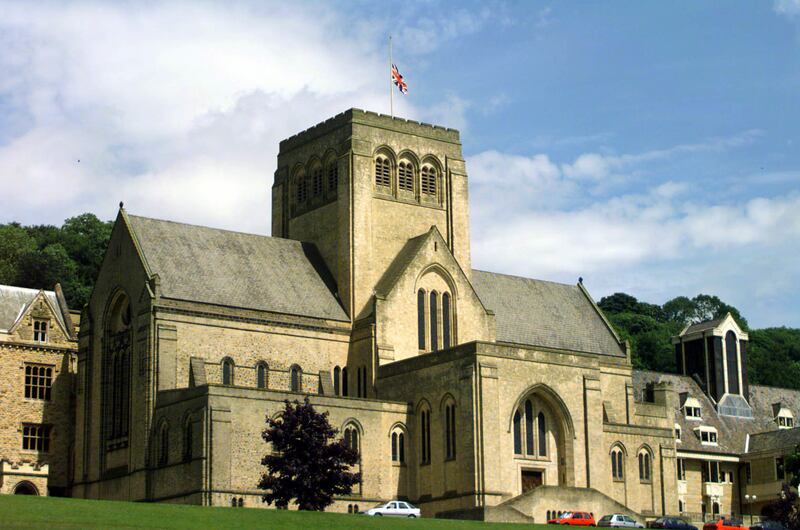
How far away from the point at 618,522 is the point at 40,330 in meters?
36.8

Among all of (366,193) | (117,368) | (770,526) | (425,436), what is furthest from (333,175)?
(770,526)

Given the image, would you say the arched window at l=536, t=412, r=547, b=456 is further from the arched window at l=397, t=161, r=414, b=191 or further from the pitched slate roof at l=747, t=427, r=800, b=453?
the pitched slate roof at l=747, t=427, r=800, b=453

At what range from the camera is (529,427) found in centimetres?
8381

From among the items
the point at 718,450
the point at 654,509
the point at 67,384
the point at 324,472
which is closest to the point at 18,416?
the point at 67,384

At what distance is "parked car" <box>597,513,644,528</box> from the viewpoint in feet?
249

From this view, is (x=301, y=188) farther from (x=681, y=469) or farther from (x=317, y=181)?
(x=681, y=469)

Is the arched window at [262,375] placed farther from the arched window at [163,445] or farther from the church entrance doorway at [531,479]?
the church entrance doorway at [531,479]

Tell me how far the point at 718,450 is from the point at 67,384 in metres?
45.0

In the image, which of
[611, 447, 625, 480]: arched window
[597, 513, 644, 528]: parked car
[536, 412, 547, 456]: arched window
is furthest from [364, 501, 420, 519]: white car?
[611, 447, 625, 480]: arched window

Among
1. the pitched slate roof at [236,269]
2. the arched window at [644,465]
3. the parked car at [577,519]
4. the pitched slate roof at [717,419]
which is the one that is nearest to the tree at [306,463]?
the parked car at [577,519]

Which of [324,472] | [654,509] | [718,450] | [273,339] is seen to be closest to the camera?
[324,472]

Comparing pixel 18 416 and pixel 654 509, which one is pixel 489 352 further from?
pixel 18 416

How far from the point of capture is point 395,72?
93.9 metres

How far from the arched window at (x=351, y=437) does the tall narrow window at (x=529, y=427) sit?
29.9 feet
